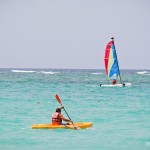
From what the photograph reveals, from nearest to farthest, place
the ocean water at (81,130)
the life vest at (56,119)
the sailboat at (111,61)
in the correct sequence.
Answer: the ocean water at (81,130) → the life vest at (56,119) → the sailboat at (111,61)

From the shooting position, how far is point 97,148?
19594 millimetres

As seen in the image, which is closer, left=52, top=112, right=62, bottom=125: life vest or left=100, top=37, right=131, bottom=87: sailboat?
left=52, top=112, right=62, bottom=125: life vest

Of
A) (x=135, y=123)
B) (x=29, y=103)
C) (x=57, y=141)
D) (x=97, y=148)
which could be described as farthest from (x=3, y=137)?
(x=29, y=103)

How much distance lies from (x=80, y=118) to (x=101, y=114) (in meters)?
2.07

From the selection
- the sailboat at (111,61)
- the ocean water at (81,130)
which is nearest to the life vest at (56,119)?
the ocean water at (81,130)

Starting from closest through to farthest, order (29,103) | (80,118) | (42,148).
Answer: (42,148), (80,118), (29,103)

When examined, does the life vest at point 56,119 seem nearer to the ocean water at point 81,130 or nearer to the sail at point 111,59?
the ocean water at point 81,130

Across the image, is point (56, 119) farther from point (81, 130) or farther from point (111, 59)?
point (111, 59)

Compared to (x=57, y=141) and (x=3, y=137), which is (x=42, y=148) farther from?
(x=3, y=137)

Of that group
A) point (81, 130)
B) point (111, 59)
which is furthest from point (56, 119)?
point (111, 59)

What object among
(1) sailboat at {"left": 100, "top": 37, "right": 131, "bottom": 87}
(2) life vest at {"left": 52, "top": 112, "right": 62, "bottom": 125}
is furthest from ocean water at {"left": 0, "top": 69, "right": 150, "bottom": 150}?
(1) sailboat at {"left": 100, "top": 37, "right": 131, "bottom": 87}

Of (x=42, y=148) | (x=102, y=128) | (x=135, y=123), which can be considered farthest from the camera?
(x=135, y=123)

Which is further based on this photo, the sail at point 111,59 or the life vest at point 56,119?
the sail at point 111,59

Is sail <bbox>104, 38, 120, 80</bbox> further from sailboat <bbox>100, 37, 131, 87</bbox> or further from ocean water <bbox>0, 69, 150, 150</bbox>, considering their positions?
ocean water <bbox>0, 69, 150, 150</bbox>
